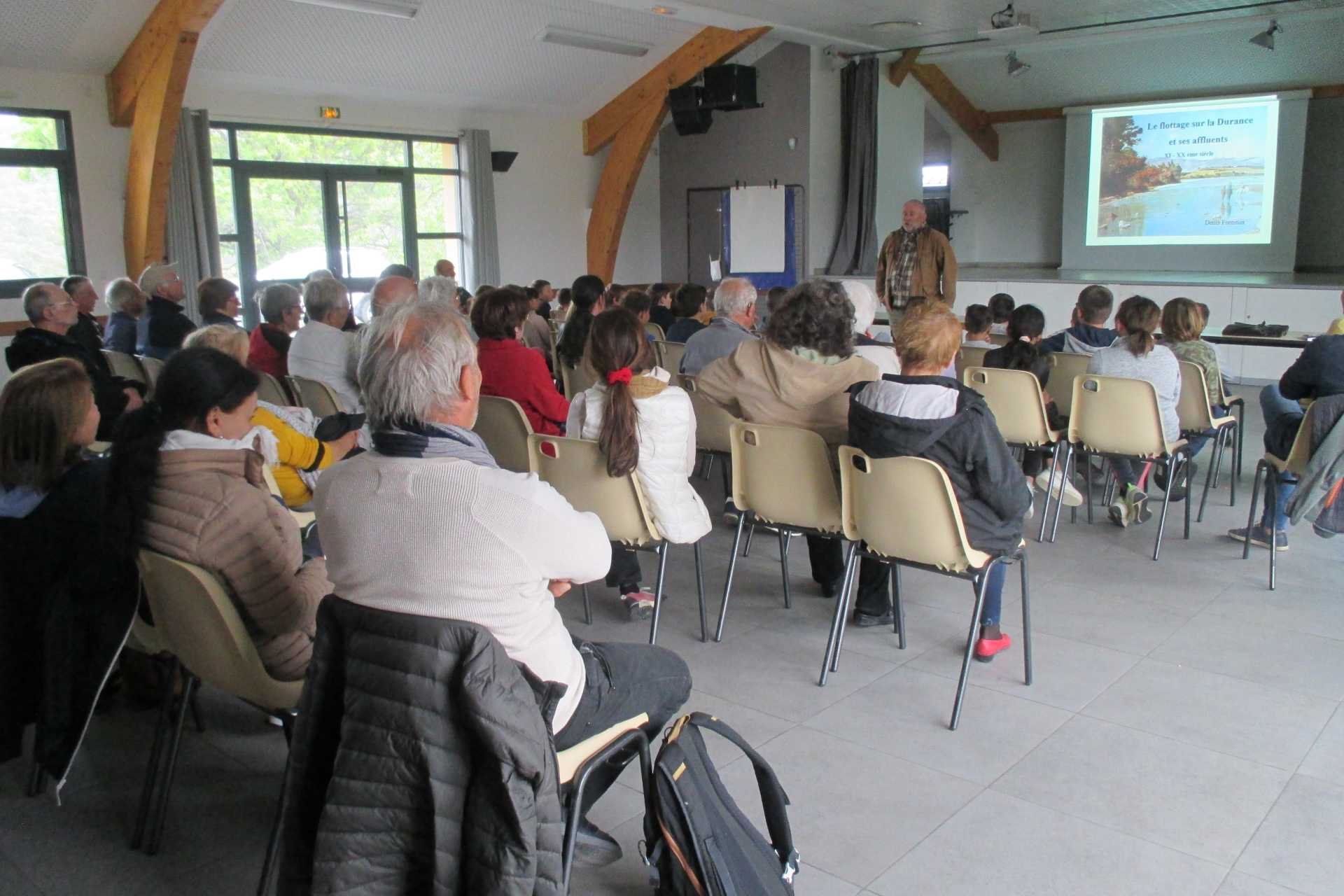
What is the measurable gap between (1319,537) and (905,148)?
29.8 ft

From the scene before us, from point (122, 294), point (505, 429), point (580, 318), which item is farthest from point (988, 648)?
point (122, 294)

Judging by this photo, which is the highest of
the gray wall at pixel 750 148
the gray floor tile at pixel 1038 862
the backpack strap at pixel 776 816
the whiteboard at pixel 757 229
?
the gray wall at pixel 750 148

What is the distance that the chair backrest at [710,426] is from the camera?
446 centimetres

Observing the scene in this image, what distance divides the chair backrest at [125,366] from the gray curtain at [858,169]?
8334 mm

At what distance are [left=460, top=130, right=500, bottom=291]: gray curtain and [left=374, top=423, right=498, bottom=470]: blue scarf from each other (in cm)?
1058

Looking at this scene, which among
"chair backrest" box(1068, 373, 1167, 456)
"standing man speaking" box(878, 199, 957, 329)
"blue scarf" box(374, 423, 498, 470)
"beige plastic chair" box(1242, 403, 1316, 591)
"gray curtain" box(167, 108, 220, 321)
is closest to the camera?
"blue scarf" box(374, 423, 498, 470)

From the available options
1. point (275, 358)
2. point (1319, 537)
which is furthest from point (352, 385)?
point (1319, 537)

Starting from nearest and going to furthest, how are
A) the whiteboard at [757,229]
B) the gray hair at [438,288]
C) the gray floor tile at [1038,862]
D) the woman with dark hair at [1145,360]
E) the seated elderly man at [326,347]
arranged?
the gray floor tile at [1038,862] < the woman with dark hair at [1145,360] < the seated elderly man at [326,347] < the gray hair at [438,288] < the whiteboard at [757,229]

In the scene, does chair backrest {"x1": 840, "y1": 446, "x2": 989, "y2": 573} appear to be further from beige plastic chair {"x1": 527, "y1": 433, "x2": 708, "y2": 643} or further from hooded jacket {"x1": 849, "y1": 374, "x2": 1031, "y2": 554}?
beige plastic chair {"x1": 527, "y1": 433, "x2": 708, "y2": 643}

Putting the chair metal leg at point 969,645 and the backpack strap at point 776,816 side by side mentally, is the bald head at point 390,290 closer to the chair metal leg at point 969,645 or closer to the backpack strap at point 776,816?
the chair metal leg at point 969,645

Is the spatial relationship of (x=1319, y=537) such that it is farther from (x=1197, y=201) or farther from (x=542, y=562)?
(x=1197, y=201)

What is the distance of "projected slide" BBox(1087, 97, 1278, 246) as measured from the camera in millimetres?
11844

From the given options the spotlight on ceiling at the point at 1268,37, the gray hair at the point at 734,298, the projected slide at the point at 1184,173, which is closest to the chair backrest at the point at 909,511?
the gray hair at the point at 734,298

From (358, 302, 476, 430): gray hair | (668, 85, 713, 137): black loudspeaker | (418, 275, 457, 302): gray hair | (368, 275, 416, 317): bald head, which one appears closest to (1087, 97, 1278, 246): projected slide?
(668, 85, 713, 137): black loudspeaker
